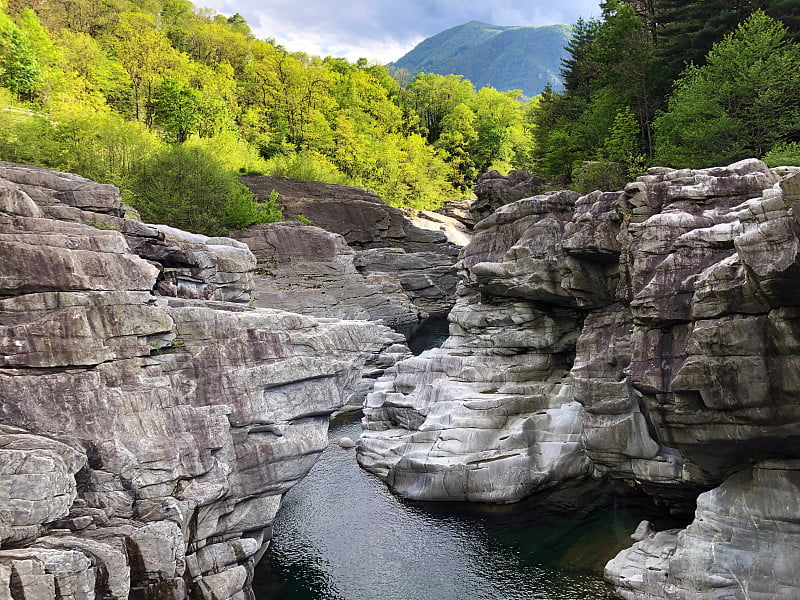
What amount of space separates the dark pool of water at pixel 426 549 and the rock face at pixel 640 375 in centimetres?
122

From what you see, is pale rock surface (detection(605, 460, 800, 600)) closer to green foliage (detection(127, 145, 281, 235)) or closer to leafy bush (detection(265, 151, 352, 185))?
green foliage (detection(127, 145, 281, 235))

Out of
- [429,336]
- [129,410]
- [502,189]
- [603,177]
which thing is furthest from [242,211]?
[129,410]

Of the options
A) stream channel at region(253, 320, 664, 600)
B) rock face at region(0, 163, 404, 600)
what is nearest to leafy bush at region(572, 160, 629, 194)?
stream channel at region(253, 320, 664, 600)

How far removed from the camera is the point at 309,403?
15.0 metres

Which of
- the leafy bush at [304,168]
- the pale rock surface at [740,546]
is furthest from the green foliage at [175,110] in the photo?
the pale rock surface at [740,546]

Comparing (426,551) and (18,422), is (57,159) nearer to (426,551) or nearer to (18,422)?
(18,422)

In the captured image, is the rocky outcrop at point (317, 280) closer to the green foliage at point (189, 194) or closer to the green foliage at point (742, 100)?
the green foliage at point (189, 194)

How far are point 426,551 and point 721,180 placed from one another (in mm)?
14733

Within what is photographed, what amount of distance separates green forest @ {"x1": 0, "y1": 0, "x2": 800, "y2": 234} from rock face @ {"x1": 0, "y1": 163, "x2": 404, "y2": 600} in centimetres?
2026

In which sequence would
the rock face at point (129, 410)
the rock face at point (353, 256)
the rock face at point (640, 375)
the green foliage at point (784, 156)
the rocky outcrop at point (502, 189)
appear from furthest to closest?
the rocky outcrop at point (502, 189)
the rock face at point (353, 256)
the green foliage at point (784, 156)
the rock face at point (640, 375)
the rock face at point (129, 410)

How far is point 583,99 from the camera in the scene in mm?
44562

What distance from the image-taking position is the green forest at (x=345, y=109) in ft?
86.0

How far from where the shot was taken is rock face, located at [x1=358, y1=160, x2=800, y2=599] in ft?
42.7

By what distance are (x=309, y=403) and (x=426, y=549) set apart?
7282mm
